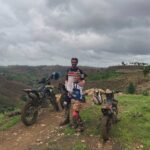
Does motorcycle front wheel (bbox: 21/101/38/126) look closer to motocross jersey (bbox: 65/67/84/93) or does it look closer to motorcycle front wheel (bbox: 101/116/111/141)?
motocross jersey (bbox: 65/67/84/93)

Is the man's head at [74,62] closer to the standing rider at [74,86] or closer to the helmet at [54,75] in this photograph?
the standing rider at [74,86]

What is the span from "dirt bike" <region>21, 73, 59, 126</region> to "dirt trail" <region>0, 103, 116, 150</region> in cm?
32

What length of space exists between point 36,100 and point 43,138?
1.93m

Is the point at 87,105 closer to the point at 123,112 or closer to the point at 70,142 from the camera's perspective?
the point at 123,112

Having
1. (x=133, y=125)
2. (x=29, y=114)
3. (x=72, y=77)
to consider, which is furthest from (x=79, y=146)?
(x=29, y=114)

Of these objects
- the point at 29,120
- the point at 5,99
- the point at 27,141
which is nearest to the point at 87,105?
the point at 29,120

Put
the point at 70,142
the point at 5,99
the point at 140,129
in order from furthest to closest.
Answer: the point at 5,99 → the point at 140,129 → the point at 70,142

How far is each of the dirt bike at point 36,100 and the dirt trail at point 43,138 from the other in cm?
32

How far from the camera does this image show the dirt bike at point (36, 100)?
14094mm

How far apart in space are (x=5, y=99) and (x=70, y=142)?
6619 inches

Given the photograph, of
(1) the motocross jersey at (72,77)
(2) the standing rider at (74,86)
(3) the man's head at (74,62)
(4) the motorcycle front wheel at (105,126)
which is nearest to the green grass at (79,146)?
(4) the motorcycle front wheel at (105,126)

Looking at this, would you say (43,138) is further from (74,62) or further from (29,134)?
(74,62)

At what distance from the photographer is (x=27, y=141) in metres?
12.8

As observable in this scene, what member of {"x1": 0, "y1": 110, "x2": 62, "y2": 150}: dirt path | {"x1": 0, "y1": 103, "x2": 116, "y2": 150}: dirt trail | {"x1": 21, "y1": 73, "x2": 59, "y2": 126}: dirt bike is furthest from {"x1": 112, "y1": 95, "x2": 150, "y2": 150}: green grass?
{"x1": 21, "y1": 73, "x2": 59, "y2": 126}: dirt bike
